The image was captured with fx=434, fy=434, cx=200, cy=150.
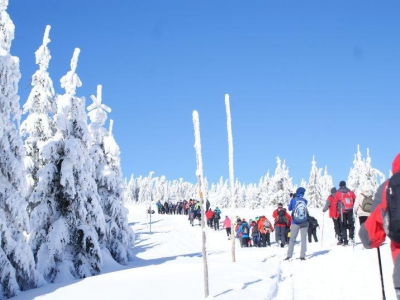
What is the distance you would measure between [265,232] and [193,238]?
411 inches

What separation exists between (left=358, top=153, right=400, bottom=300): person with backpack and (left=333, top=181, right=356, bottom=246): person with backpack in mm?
11931

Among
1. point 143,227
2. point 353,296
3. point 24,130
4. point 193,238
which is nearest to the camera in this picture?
point 353,296

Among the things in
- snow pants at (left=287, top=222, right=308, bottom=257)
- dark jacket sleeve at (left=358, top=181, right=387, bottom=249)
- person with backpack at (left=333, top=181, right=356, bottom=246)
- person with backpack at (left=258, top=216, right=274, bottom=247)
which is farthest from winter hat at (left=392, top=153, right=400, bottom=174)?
person with backpack at (left=258, top=216, right=274, bottom=247)

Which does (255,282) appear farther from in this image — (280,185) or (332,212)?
(280,185)

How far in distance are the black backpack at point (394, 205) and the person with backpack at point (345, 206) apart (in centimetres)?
1232

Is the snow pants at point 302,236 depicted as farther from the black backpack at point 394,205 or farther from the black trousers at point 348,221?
the black backpack at point 394,205

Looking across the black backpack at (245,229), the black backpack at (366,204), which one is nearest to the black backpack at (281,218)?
the black backpack at (245,229)

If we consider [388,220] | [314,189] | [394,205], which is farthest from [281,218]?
[314,189]

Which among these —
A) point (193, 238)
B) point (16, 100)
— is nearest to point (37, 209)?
point (16, 100)

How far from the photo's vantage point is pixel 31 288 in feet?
41.2

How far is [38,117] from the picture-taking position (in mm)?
17062

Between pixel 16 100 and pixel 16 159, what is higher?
pixel 16 100

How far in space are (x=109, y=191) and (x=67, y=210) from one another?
19.2ft

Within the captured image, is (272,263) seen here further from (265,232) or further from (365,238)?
(265,232)
